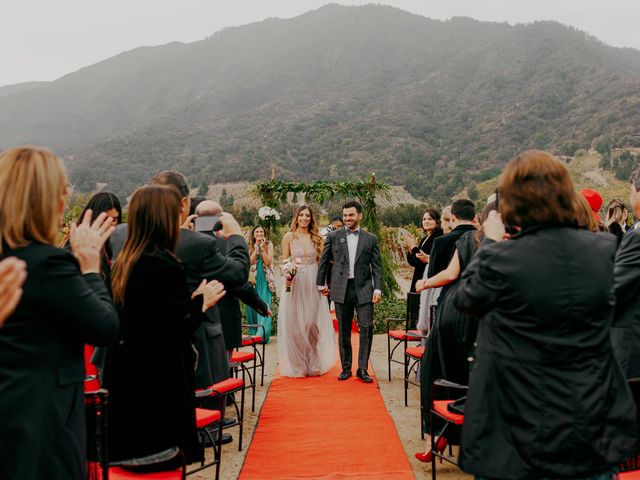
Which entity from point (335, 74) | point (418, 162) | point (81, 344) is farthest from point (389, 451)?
point (335, 74)

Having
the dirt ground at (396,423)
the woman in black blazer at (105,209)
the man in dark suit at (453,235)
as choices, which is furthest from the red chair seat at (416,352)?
the woman in black blazer at (105,209)

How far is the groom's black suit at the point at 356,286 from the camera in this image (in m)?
7.49

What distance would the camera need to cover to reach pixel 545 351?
7.36ft

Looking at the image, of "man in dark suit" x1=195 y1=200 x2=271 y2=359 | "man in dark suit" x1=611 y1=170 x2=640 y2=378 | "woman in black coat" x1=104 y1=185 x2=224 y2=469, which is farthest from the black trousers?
"woman in black coat" x1=104 y1=185 x2=224 y2=469

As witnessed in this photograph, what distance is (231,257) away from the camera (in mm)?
4203

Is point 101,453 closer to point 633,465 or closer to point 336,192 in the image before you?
point 633,465

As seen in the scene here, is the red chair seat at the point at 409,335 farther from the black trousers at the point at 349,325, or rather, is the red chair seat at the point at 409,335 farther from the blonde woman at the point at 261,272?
the blonde woman at the point at 261,272

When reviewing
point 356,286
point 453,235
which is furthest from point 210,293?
point 356,286

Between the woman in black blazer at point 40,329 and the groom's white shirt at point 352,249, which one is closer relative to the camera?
the woman in black blazer at point 40,329

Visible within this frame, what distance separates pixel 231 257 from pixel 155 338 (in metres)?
1.36

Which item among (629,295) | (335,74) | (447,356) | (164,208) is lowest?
(447,356)

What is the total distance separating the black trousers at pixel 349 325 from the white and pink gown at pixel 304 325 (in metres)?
0.42

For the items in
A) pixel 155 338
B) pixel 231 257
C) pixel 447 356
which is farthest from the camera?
pixel 447 356

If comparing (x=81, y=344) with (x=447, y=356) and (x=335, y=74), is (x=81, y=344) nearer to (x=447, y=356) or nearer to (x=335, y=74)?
(x=447, y=356)
